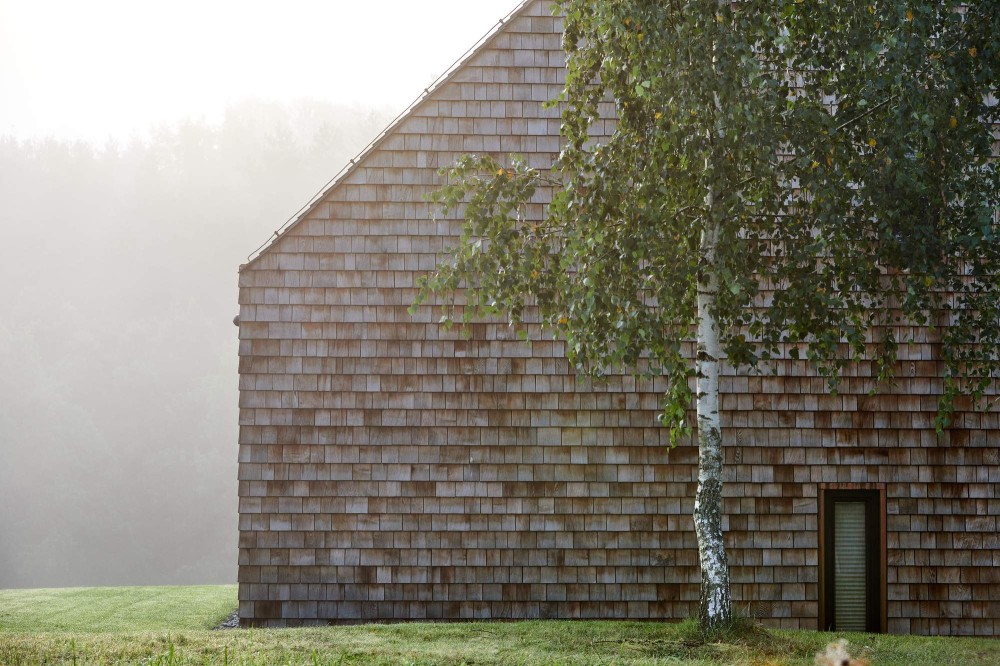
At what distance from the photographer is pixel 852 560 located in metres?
10.3

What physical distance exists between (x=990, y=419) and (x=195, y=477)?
27.9 meters

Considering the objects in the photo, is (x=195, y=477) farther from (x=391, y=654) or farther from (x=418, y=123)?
(x=391, y=654)

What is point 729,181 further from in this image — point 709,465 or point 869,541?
point 869,541

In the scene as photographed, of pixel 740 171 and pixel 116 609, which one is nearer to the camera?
pixel 740 171

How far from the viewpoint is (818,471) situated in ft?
33.7

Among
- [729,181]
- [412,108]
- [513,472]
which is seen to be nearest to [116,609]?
[513,472]

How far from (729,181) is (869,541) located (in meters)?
4.76

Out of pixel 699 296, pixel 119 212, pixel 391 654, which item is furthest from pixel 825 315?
pixel 119 212

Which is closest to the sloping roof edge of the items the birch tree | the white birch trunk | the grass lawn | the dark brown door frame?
the birch tree

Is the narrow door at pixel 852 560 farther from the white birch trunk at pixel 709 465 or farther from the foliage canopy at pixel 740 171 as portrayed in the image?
the white birch trunk at pixel 709 465

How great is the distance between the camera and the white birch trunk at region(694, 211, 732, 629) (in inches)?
321

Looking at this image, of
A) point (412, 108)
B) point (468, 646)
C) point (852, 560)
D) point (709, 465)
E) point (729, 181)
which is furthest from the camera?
point (412, 108)

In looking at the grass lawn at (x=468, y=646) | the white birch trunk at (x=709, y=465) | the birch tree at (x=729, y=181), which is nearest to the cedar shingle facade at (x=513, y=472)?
the grass lawn at (x=468, y=646)

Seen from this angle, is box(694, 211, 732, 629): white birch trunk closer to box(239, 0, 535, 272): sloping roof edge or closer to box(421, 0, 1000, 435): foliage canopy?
box(421, 0, 1000, 435): foliage canopy
